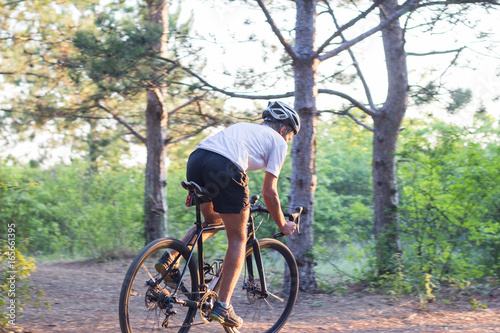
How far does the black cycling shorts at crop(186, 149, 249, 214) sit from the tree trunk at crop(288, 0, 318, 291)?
2780mm

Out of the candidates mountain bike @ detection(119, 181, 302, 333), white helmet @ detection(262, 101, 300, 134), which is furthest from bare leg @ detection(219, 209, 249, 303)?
white helmet @ detection(262, 101, 300, 134)

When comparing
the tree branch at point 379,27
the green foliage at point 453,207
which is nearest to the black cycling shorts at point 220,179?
the tree branch at point 379,27

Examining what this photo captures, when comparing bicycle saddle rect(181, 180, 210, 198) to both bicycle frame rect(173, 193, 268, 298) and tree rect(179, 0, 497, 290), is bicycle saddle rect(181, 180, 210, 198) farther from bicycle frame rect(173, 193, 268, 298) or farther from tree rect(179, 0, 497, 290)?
tree rect(179, 0, 497, 290)

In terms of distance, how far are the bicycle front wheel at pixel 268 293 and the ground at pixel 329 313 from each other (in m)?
0.30

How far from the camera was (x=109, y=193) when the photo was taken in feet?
45.2

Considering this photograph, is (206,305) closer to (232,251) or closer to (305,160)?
(232,251)

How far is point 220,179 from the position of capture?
3.32 metres

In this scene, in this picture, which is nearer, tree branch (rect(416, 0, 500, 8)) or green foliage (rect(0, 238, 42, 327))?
green foliage (rect(0, 238, 42, 327))

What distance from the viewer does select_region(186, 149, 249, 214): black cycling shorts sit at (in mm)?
3314

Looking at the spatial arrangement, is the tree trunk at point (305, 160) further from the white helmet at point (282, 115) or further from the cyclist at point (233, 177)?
the cyclist at point (233, 177)

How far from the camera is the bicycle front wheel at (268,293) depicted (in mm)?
4008

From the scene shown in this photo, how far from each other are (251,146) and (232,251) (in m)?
0.81

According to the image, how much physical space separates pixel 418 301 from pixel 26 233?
38.5 ft

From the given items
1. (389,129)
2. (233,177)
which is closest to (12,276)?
(233,177)
